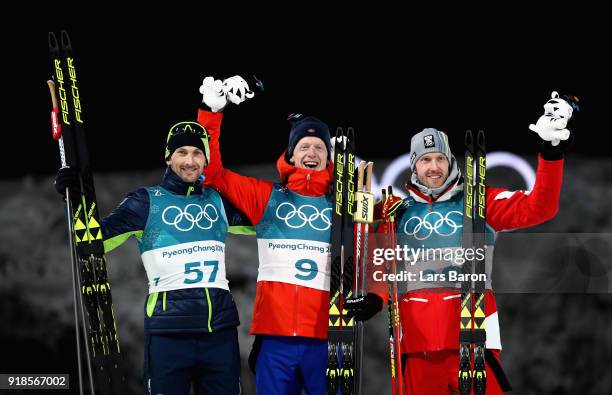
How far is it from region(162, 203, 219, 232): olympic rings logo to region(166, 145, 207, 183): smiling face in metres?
0.13

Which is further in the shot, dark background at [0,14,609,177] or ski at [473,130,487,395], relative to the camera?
dark background at [0,14,609,177]

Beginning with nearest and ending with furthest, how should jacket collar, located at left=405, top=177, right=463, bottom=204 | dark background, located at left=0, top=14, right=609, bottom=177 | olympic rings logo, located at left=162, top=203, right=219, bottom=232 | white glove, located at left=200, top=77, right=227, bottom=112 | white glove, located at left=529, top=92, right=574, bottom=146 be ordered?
white glove, located at left=529, top=92, right=574, bottom=146 < olympic rings logo, located at left=162, top=203, right=219, bottom=232 < jacket collar, located at left=405, top=177, right=463, bottom=204 < white glove, located at left=200, top=77, right=227, bottom=112 < dark background, located at left=0, top=14, right=609, bottom=177

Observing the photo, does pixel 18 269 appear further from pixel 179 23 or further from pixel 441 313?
pixel 441 313

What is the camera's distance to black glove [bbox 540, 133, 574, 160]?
3.57 metres

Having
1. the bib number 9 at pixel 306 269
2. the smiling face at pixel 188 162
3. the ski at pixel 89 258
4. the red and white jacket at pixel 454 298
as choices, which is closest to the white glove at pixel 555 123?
the red and white jacket at pixel 454 298

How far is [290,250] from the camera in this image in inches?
149

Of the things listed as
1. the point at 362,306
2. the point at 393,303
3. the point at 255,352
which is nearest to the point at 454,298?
the point at 393,303

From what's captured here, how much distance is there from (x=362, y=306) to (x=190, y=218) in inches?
32.3

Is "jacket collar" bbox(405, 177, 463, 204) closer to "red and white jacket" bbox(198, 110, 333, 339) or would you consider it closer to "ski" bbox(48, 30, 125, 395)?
"red and white jacket" bbox(198, 110, 333, 339)

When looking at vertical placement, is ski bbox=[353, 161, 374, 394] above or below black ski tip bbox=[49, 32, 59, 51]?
below

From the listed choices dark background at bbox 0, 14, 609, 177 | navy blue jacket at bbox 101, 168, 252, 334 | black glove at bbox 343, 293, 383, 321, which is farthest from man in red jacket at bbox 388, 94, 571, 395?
dark background at bbox 0, 14, 609, 177

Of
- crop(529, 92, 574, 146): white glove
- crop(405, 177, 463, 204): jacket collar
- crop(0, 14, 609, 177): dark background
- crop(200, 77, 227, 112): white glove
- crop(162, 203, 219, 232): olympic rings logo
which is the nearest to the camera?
crop(529, 92, 574, 146): white glove

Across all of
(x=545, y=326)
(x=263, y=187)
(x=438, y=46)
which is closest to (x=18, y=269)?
(x=263, y=187)

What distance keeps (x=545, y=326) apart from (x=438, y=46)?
1799mm
